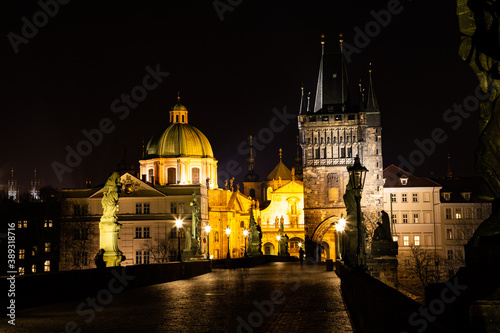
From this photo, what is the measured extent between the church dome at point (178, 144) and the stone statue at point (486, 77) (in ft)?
323

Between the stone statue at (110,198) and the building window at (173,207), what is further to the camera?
the building window at (173,207)

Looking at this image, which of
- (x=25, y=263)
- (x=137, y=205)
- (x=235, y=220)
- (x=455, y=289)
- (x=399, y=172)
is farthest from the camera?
(x=235, y=220)

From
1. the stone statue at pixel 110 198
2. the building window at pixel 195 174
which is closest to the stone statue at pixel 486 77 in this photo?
the stone statue at pixel 110 198

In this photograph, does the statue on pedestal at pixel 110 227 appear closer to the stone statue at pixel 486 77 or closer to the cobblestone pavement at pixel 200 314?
the cobblestone pavement at pixel 200 314

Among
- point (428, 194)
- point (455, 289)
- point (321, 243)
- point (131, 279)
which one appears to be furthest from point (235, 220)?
point (455, 289)

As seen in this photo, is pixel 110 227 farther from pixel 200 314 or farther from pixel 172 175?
pixel 172 175

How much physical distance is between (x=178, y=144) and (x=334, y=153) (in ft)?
81.0

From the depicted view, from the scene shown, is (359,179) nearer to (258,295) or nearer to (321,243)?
(258,295)

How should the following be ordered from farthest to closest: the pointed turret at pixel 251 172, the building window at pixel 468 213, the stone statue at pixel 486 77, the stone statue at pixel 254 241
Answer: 1. the pointed turret at pixel 251 172
2. the building window at pixel 468 213
3. the stone statue at pixel 254 241
4. the stone statue at pixel 486 77

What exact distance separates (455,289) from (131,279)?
1779 centimetres

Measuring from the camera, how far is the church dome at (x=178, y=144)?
4117 inches

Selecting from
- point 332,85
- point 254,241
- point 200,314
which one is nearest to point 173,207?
point 332,85

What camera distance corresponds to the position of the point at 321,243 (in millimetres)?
93000

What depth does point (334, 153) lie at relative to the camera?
94.0 metres
